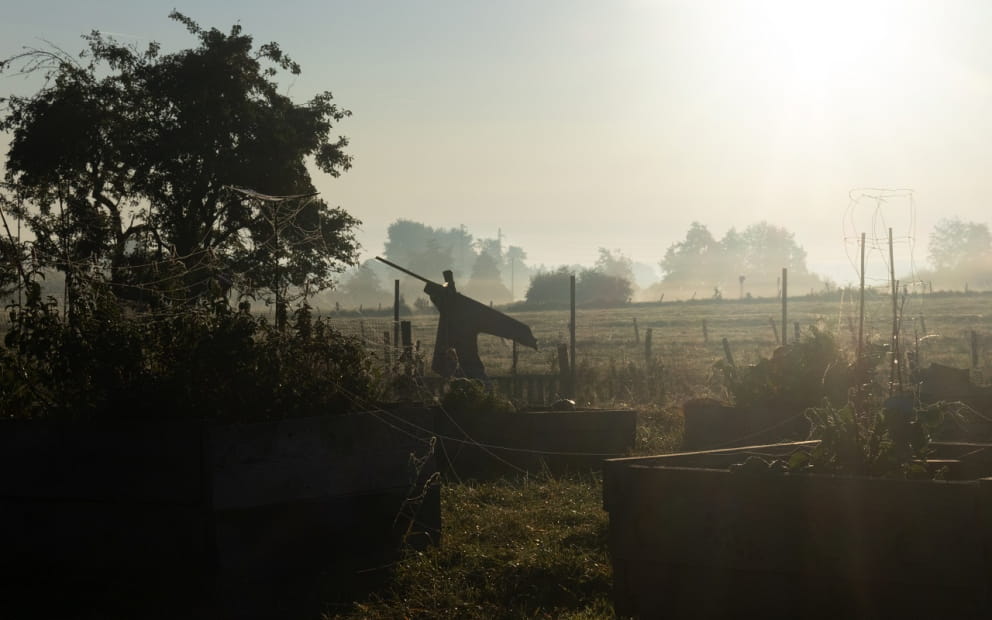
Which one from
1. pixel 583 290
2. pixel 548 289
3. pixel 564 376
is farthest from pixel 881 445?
pixel 583 290

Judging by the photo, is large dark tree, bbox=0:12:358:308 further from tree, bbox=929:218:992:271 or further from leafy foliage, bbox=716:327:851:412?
tree, bbox=929:218:992:271

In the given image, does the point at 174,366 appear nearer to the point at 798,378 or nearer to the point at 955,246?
the point at 798,378

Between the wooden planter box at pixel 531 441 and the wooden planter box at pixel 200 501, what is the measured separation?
11.5 ft

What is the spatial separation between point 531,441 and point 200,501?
15.4 feet

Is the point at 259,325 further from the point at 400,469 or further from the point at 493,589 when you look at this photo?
the point at 493,589

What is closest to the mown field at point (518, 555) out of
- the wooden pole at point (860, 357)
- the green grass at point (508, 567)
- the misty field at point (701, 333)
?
the green grass at point (508, 567)

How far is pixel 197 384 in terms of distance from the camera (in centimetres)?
596

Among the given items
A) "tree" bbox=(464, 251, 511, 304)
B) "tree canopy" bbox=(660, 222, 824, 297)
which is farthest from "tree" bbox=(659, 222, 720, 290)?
"tree" bbox=(464, 251, 511, 304)

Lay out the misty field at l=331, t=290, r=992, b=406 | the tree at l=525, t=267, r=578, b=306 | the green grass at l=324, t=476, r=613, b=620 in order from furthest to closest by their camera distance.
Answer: the tree at l=525, t=267, r=578, b=306, the misty field at l=331, t=290, r=992, b=406, the green grass at l=324, t=476, r=613, b=620

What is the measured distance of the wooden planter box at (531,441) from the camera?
9633mm

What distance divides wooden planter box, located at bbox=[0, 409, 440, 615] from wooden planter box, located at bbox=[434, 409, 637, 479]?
3.51 m

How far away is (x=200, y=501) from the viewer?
5.52 metres

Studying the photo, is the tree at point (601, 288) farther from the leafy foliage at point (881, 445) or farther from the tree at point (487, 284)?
the leafy foliage at point (881, 445)

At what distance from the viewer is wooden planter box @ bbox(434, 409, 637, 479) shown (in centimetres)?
963
